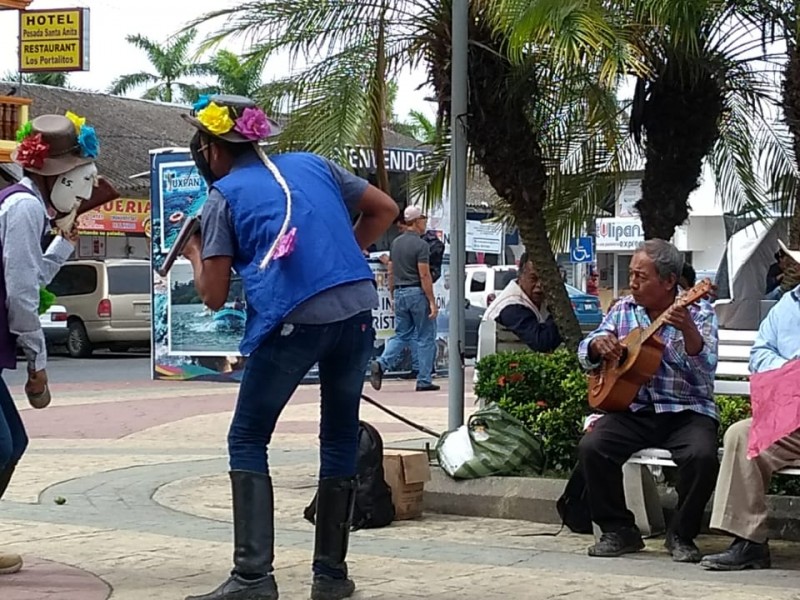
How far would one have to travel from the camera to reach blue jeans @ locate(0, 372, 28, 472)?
5648mm

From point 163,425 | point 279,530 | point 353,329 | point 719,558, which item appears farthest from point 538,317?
point 163,425

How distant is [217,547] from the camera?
6.64m

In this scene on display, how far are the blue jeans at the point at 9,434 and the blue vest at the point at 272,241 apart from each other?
44.1 inches

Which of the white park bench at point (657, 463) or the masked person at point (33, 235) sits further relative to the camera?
the white park bench at point (657, 463)

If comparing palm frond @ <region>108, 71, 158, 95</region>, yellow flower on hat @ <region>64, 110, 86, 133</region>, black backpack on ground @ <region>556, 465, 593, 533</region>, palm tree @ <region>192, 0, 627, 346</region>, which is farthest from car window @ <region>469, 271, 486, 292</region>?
palm frond @ <region>108, 71, 158, 95</region>

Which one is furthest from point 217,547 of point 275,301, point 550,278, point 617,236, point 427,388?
point 617,236

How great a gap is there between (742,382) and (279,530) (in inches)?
94.9

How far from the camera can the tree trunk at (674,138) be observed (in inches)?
363

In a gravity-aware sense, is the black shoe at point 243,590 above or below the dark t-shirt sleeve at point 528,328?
below

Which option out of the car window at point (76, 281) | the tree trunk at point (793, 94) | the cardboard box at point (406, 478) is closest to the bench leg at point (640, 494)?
the cardboard box at point (406, 478)

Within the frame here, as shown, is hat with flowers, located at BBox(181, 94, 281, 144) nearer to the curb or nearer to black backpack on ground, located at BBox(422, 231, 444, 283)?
the curb

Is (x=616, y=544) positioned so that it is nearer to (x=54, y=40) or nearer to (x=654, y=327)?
(x=654, y=327)

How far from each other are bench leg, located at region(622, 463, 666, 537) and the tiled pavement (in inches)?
5.0

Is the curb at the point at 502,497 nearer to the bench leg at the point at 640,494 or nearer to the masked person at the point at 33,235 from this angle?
the bench leg at the point at 640,494
